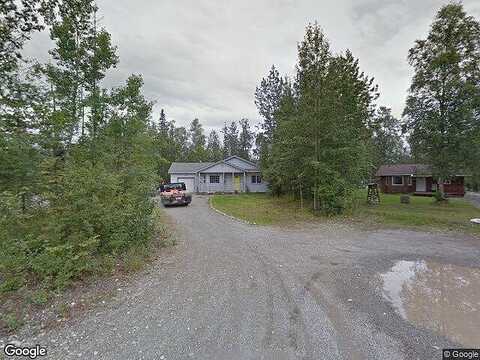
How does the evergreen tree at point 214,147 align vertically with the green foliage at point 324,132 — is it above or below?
above

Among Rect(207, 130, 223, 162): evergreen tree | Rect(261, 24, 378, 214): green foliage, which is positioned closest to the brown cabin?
Rect(261, 24, 378, 214): green foliage

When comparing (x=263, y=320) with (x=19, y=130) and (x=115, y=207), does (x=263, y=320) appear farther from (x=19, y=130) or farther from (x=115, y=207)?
(x=19, y=130)

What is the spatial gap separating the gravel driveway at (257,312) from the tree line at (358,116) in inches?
254

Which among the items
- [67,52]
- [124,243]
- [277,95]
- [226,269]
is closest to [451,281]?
[226,269]

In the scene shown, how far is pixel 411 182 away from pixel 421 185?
1016 mm

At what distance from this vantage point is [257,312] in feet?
11.2

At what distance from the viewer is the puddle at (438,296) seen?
3.07 m

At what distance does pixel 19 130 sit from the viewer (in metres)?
5.75

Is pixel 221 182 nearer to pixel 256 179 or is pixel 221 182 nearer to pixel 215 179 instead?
pixel 215 179

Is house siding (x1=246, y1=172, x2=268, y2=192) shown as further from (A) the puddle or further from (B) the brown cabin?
(A) the puddle

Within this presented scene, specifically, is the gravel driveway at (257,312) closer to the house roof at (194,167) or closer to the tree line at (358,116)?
the tree line at (358,116)

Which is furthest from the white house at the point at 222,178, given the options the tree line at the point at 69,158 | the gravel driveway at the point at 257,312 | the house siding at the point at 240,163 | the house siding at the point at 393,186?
the gravel driveway at the point at 257,312

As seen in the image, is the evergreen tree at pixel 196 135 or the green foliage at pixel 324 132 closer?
the green foliage at pixel 324 132

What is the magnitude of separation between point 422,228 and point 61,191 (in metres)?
11.9
